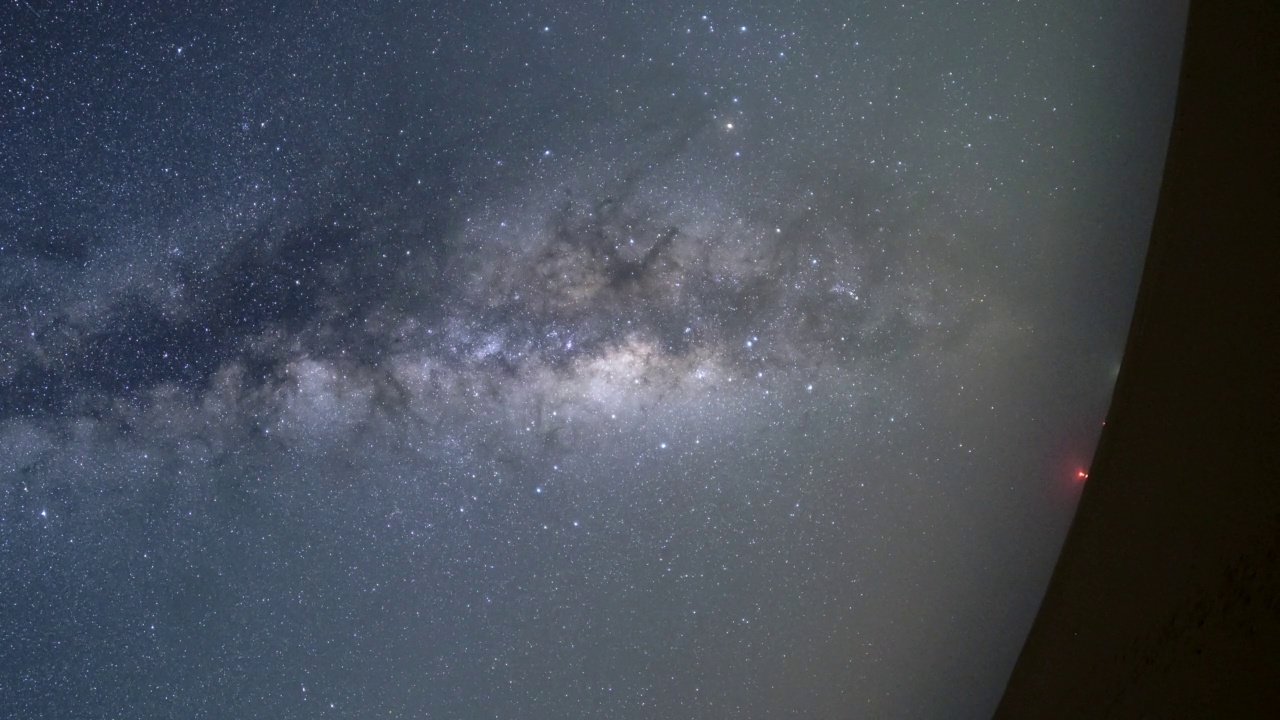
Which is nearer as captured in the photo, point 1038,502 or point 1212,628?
point 1212,628

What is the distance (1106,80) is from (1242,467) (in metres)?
2.62

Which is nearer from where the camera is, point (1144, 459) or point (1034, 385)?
point (1144, 459)

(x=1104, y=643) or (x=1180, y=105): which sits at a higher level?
(x=1180, y=105)

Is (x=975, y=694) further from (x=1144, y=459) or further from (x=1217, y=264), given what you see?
(x=1217, y=264)

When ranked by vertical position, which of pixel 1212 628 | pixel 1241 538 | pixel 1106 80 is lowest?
pixel 1212 628

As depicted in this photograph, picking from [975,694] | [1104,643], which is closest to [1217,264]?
[1104,643]

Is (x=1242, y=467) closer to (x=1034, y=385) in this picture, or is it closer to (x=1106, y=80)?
(x=1034, y=385)

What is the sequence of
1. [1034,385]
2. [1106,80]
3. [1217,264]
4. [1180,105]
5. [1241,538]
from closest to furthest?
1. [1241,538]
2. [1217,264]
3. [1180,105]
4. [1106,80]
5. [1034,385]

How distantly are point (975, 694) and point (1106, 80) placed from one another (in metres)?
4.31

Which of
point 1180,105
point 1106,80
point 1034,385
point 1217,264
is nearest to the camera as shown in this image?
point 1217,264

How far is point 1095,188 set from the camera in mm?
4863

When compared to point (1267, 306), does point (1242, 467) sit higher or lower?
lower

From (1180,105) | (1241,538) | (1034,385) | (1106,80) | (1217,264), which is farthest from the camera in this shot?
(1034,385)

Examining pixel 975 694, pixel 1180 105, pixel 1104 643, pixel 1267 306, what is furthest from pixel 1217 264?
pixel 975 694
